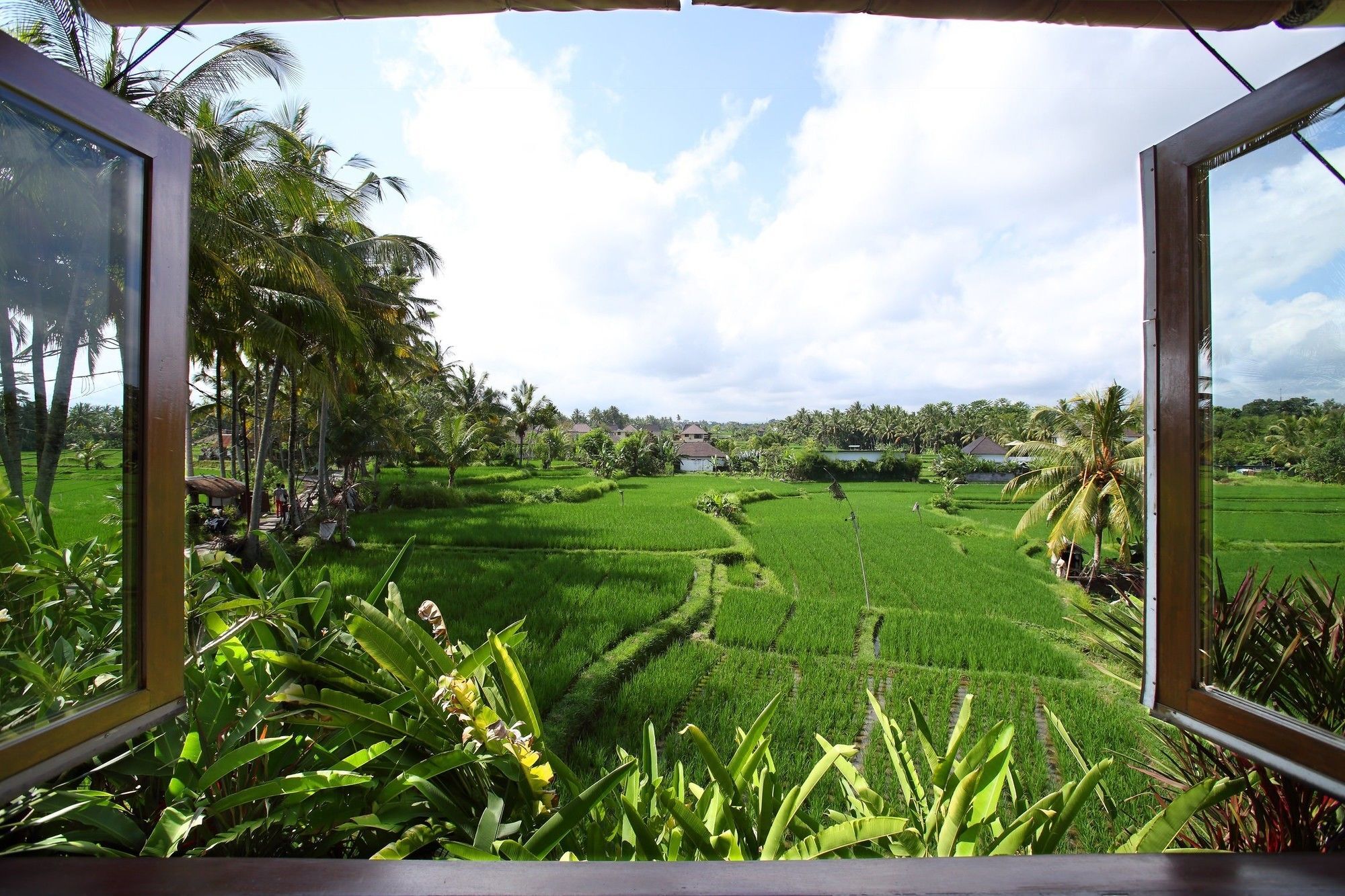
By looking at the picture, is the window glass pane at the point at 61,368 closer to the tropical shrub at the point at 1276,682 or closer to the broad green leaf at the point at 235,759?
the broad green leaf at the point at 235,759

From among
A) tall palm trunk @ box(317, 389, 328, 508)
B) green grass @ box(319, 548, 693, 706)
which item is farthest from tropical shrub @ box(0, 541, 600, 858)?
tall palm trunk @ box(317, 389, 328, 508)

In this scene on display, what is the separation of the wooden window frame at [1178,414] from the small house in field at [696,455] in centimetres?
1364

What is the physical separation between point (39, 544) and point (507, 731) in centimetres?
89

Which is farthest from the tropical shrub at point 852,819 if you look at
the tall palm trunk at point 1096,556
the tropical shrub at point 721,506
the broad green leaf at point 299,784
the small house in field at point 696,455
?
the small house in field at point 696,455

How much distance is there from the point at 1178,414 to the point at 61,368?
1737 mm

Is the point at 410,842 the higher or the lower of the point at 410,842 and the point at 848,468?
the lower

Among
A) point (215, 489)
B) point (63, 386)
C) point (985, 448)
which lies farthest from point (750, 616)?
point (985, 448)

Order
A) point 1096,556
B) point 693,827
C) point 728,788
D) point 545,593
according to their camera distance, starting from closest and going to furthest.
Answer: point 693,827, point 728,788, point 545,593, point 1096,556

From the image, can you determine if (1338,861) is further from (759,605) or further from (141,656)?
(759,605)

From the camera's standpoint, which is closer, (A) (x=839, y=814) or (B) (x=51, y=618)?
Answer: (B) (x=51, y=618)

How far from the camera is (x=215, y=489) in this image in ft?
22.0

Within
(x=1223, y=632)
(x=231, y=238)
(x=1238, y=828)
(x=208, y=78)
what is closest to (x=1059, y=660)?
(x=1238, y=828)

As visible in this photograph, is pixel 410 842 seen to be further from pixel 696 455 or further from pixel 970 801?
pixel 696 455

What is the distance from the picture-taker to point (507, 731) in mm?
962
